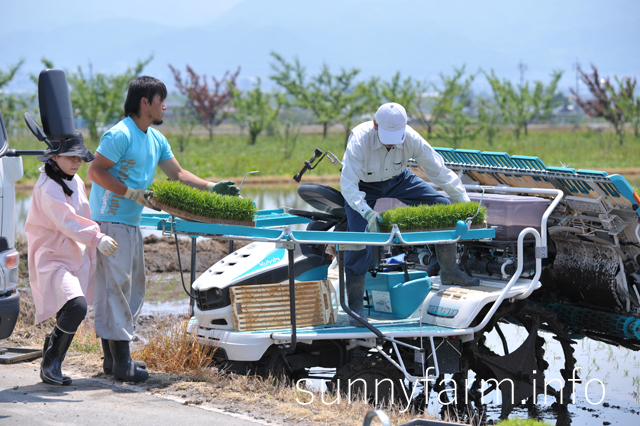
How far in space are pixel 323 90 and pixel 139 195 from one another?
3767cm

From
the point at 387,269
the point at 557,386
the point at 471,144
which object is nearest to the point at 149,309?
the point at 387,269

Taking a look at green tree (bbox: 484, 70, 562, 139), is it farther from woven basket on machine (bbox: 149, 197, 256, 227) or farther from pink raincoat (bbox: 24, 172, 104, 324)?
pink raincoat (bbox: 24, 172, 104, 324)

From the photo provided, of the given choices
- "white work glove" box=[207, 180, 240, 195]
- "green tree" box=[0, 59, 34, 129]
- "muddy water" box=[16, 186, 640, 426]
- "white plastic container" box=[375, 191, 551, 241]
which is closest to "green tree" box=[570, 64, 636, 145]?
"green tree" box=[0, 59, 34, 129]

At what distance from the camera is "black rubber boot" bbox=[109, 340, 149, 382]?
5.39 meters

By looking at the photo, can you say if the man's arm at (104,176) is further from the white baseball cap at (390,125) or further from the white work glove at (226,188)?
the white baseball cap at (390,125)

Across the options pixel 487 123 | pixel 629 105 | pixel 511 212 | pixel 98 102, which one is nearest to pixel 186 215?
pixel 511 212

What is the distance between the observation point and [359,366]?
219 inches

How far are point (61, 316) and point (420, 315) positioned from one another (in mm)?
2749

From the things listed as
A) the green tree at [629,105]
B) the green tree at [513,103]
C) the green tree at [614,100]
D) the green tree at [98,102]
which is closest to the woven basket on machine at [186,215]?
the green tree at [98,102]

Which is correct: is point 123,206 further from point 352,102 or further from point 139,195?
point 352,102

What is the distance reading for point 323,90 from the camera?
42125mm

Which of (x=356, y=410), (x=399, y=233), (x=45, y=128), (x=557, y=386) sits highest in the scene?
(x=45, y=128)

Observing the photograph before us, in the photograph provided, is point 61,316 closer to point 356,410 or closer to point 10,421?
point 10,421

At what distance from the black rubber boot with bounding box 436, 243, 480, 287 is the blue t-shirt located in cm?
247
